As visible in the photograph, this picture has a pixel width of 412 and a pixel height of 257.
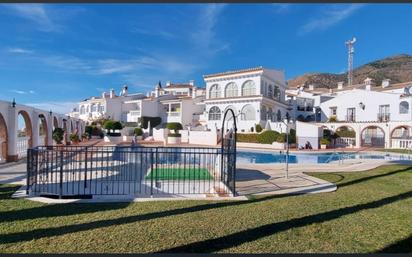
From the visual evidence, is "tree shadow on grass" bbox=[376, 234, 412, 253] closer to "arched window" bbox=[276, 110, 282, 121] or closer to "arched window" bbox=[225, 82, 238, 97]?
"arched window" bbox=[225, 82, 238, 97]

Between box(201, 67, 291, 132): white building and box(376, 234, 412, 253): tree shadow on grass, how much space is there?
31.8 meters

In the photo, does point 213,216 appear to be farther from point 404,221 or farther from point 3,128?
point 3,128

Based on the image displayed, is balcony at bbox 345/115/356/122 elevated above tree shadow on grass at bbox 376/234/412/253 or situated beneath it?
elevated above

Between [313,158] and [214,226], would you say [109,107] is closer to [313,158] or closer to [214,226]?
[313,158]

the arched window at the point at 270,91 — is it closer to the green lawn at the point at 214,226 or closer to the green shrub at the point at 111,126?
the green shrub at the point at 111,126

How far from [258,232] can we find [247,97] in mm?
35161

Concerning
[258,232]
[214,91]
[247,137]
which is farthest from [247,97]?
[258,232]

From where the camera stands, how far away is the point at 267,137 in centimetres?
3247

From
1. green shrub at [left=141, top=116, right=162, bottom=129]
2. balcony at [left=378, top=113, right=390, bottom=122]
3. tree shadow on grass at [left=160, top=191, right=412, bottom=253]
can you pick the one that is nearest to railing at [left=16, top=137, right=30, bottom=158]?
tree shadow on grass at [left=160, top=191, right=412, bottom=253]

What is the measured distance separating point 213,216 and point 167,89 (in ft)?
221

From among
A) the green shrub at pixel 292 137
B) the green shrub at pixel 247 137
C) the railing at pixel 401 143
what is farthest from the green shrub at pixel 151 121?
the railing at pixel 401 143

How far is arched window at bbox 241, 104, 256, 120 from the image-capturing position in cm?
3924

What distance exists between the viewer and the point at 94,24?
2089cm

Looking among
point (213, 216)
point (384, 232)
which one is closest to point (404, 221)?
point (384, 232)
